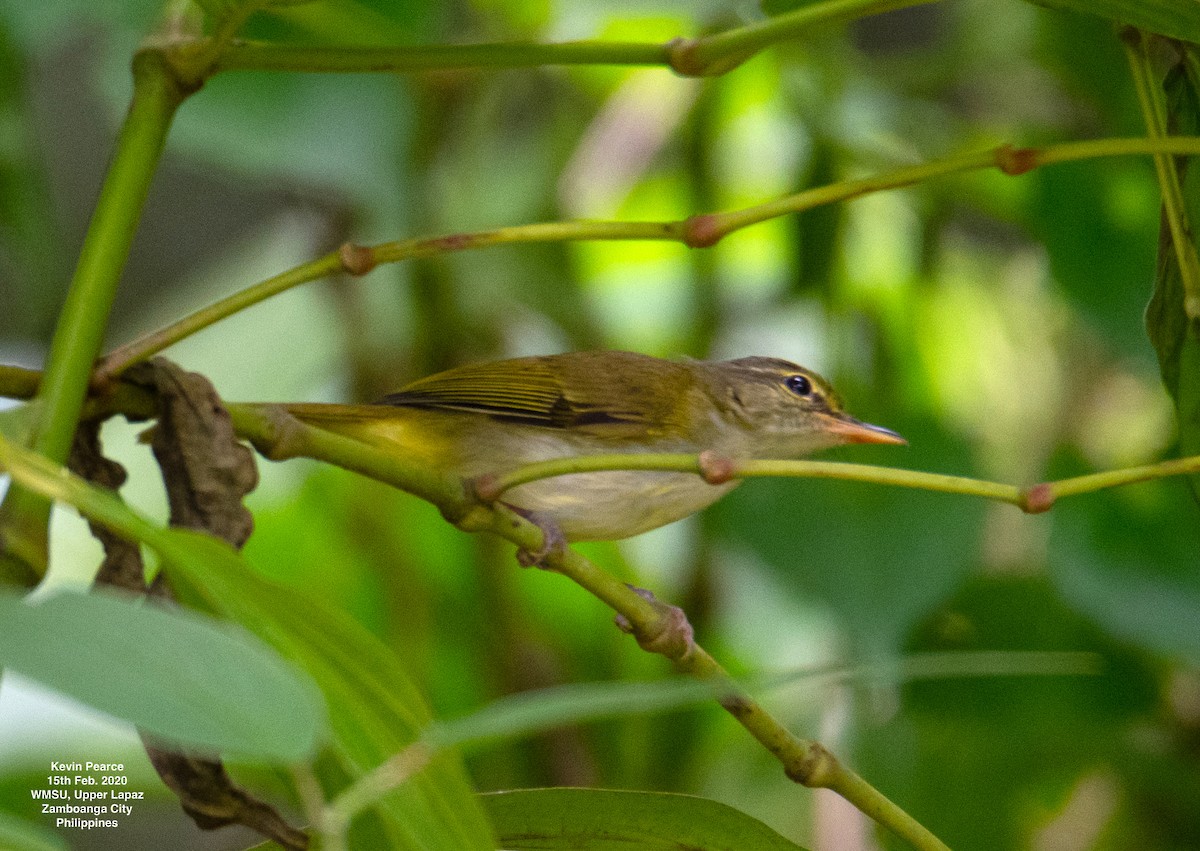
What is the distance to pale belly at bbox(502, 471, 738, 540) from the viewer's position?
8.29 feet

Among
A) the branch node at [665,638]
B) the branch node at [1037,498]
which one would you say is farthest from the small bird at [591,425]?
the branch node at [1037,498]

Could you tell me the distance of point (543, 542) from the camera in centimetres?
150

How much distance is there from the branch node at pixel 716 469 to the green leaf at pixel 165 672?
651mm

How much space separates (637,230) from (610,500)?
46.2 inches

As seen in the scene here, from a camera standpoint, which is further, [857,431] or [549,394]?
[857,431]

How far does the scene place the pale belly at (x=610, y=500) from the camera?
2.53m

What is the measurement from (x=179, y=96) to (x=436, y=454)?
1.38m

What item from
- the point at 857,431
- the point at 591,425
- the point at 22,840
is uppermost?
the point at 857,431

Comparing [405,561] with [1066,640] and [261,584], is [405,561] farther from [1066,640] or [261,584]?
[261,584]

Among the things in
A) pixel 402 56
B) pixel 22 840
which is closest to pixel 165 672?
pixel 22 840

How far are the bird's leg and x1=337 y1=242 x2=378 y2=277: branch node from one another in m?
0.32

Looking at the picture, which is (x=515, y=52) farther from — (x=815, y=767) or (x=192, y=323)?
(x=815, y=767)

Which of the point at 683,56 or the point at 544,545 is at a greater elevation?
the point at 683,56

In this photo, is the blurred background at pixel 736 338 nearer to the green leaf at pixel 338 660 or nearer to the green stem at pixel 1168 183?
the green stem at pixel 1168 183
